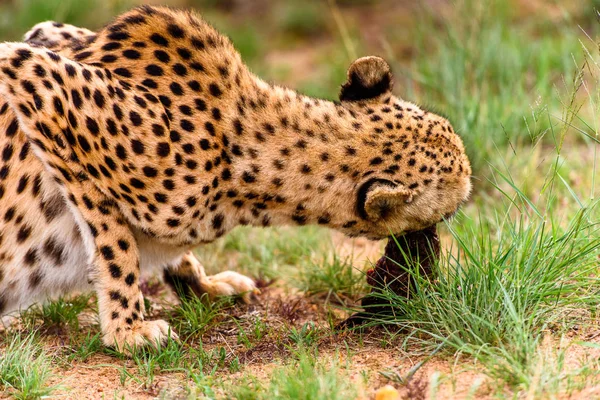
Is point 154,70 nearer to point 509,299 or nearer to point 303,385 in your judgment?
point 303,385

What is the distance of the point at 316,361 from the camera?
331 centimetres

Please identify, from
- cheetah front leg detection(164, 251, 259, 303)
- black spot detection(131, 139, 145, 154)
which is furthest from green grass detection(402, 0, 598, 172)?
black spot detection(131, 139, 145, 154)

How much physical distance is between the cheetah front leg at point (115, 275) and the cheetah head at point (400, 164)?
0.96 m

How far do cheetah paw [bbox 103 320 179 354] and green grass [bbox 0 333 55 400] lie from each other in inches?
11.1

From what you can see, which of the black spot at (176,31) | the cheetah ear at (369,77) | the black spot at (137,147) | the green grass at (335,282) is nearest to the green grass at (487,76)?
the green grass at (335,282)

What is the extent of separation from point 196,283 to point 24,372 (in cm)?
115

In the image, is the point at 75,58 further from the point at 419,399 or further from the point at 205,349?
the point at 419,399

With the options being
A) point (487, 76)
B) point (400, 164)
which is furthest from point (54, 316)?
point (487, 76)

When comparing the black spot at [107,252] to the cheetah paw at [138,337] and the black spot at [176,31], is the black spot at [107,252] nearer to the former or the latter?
the cheetah paw at [138,337]

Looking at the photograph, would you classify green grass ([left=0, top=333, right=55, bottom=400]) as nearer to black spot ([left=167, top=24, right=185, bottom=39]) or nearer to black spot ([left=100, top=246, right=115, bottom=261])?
black spot ([left=100, top=246, right=115, bottom=261])

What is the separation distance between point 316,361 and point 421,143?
1.00 meters

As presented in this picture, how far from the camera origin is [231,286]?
4371 mm

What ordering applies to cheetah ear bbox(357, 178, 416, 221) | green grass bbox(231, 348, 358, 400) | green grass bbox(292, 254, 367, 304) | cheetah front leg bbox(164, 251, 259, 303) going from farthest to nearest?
green grass bbox(292, 254, 367, 304) < cheetah front leg bbox(164, 251, 259, 303) < cheetah ear bbox(357, 178, 416, 221) < green grass bbox(231, 348, 358, 400)

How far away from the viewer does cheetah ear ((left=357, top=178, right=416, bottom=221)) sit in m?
3.54
